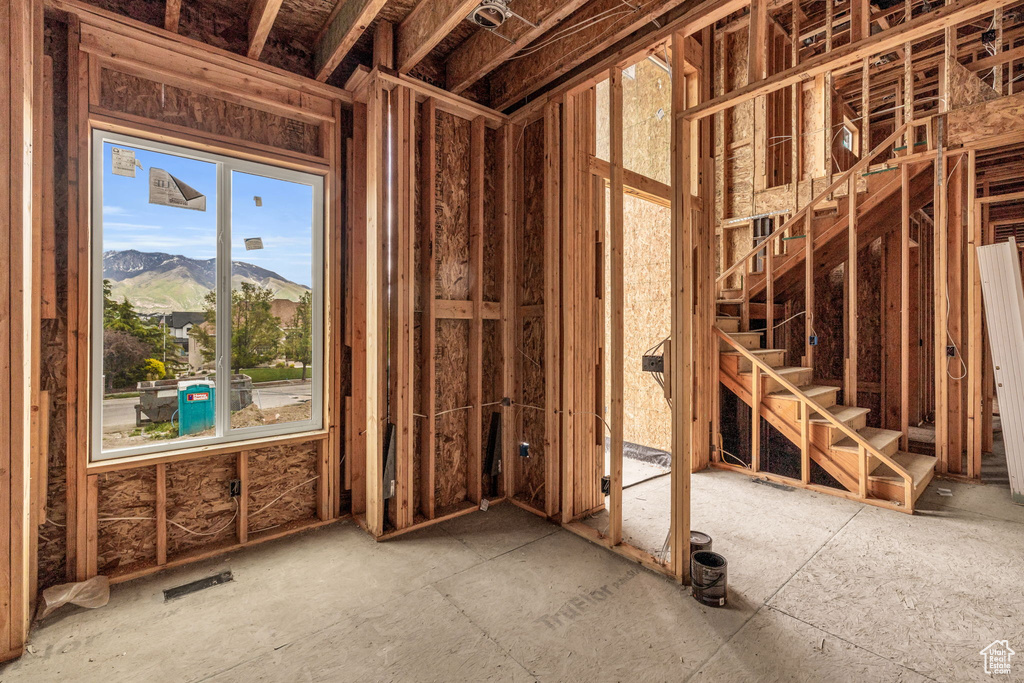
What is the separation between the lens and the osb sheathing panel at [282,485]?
316 centimetres

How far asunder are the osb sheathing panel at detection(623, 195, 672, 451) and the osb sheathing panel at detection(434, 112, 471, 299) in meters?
2.25

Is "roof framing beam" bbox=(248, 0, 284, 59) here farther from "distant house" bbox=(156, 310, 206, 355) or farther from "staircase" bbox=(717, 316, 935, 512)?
"staircase" bbox=(717, 316, 935, 512)

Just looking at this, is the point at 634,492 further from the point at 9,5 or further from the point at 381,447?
the point at 9,5

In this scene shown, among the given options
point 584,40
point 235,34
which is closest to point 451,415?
point 584,40

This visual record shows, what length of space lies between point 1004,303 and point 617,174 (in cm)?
375

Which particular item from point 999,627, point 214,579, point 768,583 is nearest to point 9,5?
point 214,579

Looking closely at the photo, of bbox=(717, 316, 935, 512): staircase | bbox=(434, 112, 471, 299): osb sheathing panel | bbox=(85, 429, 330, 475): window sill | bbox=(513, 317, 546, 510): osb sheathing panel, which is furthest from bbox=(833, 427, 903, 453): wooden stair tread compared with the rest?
bbox=(85, 429, 330, 475): window sill

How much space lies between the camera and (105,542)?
2.67 meters

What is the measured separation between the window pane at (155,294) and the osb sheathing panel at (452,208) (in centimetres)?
152

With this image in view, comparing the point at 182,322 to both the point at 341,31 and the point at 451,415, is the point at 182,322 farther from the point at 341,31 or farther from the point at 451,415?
the point at 341,31

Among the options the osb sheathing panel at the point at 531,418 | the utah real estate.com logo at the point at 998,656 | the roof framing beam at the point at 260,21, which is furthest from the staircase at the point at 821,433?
the roof framing beam at the point at 260,21

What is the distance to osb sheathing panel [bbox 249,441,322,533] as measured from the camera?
316 cm

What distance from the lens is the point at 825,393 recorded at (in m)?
4.44

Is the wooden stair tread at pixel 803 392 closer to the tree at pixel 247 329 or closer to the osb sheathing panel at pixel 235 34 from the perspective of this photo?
the tree at pixel 247 329
